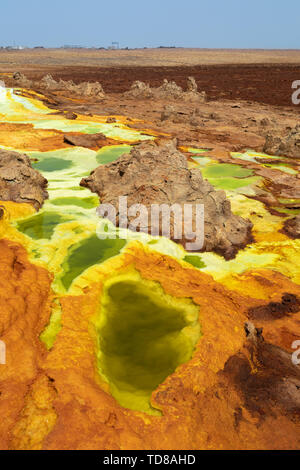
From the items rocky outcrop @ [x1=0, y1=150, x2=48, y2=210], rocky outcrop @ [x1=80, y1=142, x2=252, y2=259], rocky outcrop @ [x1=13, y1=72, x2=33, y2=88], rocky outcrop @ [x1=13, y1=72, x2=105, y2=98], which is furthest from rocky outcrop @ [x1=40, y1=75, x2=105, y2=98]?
rocky outcrop @ [x1=80, y1=142, x2=252, y2=259]

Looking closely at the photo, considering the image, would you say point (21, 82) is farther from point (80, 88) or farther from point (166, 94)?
point (166, 94)

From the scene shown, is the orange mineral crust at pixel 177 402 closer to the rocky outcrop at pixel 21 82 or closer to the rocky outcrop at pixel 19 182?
the rocky outcrop at pixel 19 182

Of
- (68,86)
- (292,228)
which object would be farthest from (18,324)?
(68,86)

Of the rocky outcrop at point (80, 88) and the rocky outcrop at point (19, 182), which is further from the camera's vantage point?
the rocky outcrop at point (80, 88)

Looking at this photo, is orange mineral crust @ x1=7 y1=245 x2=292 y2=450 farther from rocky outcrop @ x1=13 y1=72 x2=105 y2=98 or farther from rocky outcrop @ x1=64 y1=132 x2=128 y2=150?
rocky outcrop @ x1=13 y1=72 x2=105 y2=98

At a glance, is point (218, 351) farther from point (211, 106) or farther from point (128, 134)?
point (211, 106)

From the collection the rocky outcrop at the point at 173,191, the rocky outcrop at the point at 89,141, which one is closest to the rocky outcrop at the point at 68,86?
the rocky outcrop at the point at 89,141

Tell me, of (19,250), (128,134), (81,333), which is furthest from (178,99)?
(81,333)

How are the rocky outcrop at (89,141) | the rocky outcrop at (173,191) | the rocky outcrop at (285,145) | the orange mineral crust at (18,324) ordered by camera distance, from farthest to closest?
the rocky outcrop at (285,145), the rocky outcrop at (89,141), the rocky outcrop at (173,191), the orange mineral crust at (18,324)
